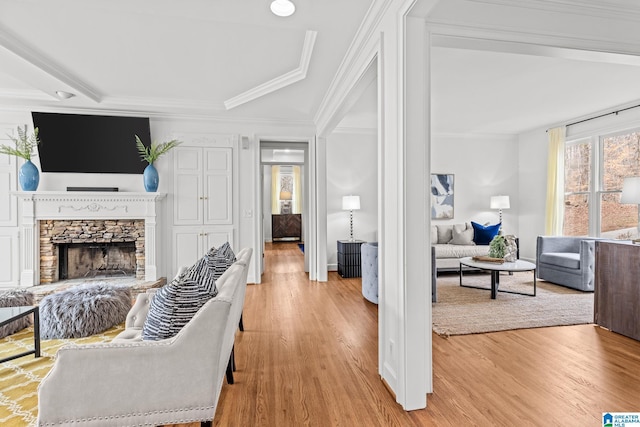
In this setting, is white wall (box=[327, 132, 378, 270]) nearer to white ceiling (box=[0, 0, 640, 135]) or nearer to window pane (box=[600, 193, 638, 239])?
white ceiling (box=[0, 0, 640, 135])

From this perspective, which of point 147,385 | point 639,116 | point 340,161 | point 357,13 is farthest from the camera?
point 340,161

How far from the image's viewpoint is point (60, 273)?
15.8 ft

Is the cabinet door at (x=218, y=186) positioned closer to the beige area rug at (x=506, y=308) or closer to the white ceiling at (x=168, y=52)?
the white ceiling at (x=168, y=52)

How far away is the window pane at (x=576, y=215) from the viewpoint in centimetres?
560

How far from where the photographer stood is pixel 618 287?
302 centimetres

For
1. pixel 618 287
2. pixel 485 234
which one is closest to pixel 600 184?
pixel 485 234

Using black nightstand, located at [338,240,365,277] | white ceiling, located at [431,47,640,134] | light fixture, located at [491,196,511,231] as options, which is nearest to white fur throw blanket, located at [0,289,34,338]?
black nightstand, located at [338,240,365,277]

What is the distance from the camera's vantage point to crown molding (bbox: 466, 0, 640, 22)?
2012mm

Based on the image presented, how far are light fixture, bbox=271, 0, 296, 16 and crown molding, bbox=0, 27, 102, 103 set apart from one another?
2.36 m

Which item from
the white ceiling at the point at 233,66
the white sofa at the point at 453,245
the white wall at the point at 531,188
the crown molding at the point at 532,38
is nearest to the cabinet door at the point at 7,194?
the white ceiling at the point at 233,66

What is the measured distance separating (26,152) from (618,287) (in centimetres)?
693

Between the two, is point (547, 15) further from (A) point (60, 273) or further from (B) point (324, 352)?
(A) point (60, 273)

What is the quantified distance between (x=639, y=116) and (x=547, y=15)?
4088mm

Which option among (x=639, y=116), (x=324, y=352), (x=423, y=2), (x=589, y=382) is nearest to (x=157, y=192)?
(x=324, y=352)
